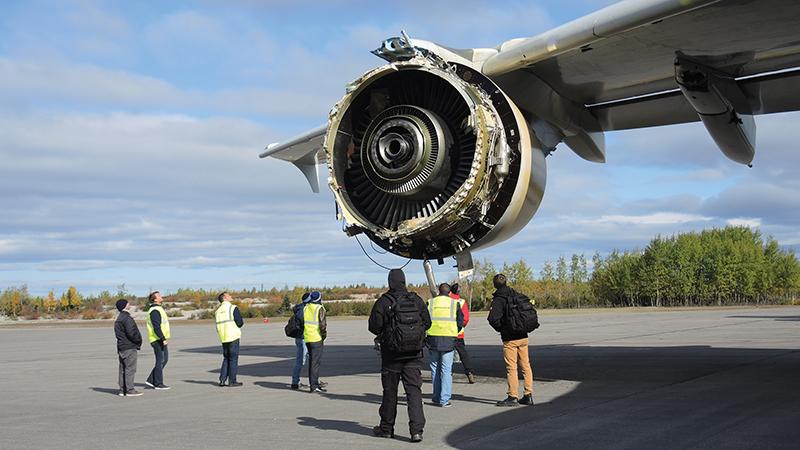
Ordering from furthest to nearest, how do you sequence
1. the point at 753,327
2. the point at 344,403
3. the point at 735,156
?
the point at 753,327, the point at 735,156, the point at 344,403

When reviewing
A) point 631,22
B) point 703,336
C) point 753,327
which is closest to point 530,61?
point 631,22

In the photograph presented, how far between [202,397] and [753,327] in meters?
21.7

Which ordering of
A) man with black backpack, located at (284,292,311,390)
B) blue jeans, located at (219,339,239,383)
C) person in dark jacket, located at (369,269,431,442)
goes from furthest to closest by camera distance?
blue jeans, located at (219,339,239,383), man with black backpack, located at (284,292,311,390), person in dark jacket, located at (369,269,431,442)

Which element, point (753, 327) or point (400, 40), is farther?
point (753, 327)

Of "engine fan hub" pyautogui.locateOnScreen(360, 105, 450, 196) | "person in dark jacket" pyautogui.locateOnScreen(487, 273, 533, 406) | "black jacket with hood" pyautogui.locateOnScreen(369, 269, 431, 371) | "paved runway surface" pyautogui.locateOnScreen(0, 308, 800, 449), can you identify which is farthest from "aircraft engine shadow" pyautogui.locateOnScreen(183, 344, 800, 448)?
"engine fan hub" pyautogui.locateOnScreen(360, 105, 450, 196)

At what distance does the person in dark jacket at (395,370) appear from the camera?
8.41 m

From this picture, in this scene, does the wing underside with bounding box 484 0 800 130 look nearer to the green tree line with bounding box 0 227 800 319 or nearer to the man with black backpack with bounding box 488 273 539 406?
the man with black backpack with bounding box 488 273 539 406

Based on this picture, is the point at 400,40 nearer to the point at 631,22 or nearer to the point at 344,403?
the point at 631,22

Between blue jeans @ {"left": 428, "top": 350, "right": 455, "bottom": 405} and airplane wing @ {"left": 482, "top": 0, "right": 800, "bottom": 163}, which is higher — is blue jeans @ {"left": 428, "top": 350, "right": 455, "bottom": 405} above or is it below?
below

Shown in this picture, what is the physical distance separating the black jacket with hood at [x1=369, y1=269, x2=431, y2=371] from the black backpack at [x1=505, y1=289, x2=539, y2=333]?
1873 mm

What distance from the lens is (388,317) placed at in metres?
9.05

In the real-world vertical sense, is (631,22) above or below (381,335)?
above

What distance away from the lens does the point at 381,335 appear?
9.09 meters

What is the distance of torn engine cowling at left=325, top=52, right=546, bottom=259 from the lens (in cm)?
1033
